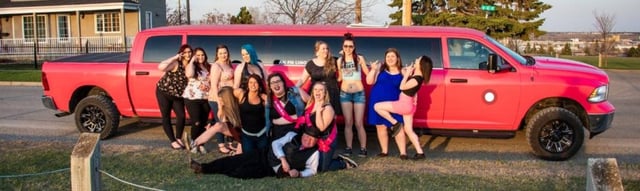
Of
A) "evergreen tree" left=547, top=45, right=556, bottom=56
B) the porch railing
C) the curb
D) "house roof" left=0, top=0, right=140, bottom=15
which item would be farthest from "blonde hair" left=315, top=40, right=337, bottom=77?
"evergreen tree" left=547, top=45, right=556, bottom=56

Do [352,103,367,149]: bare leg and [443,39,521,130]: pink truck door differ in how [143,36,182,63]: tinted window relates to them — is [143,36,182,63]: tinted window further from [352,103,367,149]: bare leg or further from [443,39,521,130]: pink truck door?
[443,39,521,130]: pink truck door

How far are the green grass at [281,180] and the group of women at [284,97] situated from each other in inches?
21.5

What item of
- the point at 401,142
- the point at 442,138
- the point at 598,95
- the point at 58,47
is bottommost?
the point at 442,138

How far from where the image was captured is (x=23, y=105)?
12984 millimetres

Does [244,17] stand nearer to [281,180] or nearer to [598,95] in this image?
[598,95]

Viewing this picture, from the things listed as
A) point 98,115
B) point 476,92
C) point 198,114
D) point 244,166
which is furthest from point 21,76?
point 476,92

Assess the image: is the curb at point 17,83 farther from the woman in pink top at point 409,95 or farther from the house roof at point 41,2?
the woman in pink top at point 409,95

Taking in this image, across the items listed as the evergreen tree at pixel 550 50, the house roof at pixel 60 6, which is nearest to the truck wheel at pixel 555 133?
the house roof at pixel 60 6

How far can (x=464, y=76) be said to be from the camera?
7.60 m

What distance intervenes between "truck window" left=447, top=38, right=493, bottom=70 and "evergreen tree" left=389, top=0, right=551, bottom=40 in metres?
27.8

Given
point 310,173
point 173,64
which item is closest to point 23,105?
point 173,64

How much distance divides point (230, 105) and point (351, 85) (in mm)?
1446

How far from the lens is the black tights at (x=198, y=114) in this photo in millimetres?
7566

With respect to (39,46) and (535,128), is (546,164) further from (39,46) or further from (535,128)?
(39,46)
